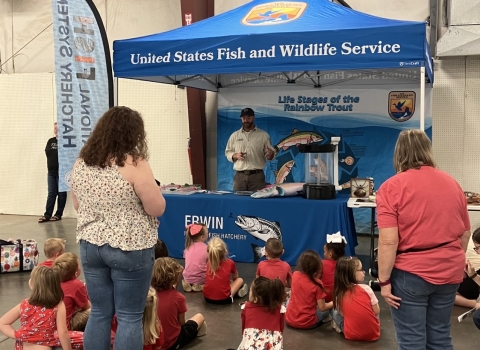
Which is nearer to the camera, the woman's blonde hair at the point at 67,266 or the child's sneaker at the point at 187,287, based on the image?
the woman's blonde hair at the point at 67,266

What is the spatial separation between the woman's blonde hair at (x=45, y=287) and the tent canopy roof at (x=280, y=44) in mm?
2981

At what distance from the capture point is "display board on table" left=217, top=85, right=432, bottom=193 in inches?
294

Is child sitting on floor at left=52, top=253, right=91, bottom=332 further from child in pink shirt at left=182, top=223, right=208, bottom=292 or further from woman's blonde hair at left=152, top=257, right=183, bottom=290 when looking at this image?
child in pink shirt at left=182, top=223, right=208, bottom=292

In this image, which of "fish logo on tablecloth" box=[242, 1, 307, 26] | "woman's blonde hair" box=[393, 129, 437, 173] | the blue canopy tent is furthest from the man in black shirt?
"woman's blonde hair" box=[393, 129, 437, 173]

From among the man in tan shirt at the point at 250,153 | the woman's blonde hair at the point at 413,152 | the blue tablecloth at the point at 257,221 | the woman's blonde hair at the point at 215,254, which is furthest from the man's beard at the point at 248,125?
the woman's blonde hair at the point at 413,152

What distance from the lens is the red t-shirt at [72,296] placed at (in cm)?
364

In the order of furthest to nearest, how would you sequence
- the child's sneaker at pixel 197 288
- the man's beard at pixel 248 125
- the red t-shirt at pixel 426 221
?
the man's beard at pixel 248 125, the child's sneaker at pixel 197 288, the red t-shirt at pixel 426 221

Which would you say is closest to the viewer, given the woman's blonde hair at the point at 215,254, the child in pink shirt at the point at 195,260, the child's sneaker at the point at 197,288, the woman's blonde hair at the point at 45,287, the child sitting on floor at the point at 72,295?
the woman's blonde hair at the point at 45,287

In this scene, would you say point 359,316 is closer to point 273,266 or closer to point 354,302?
point 354,302

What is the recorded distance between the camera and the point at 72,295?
12.0 feet

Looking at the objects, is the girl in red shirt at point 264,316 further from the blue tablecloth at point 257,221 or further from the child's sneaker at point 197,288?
the blue tablecloth at point 257,221

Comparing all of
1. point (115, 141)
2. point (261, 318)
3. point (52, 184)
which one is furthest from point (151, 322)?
point (52, 184)

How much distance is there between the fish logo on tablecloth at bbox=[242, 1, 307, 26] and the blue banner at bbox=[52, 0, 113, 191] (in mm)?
1619

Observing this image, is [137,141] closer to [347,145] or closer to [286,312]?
[286,312]
